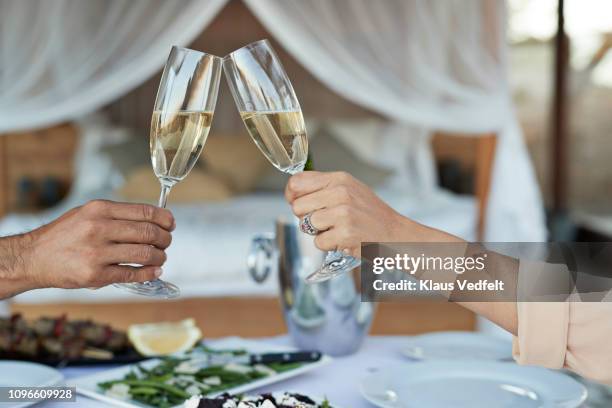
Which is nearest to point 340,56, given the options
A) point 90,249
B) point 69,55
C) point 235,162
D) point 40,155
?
point 69,55

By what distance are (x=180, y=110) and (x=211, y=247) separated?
2.10 m

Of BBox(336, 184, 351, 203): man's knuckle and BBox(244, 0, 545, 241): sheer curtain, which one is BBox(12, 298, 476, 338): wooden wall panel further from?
BBox(336, 184, 351, 203): man's knuckle

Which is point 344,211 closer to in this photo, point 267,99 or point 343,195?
point 343,195

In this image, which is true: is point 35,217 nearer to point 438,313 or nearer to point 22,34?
point 22,34

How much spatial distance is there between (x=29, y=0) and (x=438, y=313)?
202 cm

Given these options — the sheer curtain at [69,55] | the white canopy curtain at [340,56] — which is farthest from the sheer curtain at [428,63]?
the sheer curtain at [69,55]

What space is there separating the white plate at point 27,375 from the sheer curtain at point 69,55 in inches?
74.3

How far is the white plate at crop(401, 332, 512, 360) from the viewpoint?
1417 millimetres

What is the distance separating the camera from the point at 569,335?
100 centimetres

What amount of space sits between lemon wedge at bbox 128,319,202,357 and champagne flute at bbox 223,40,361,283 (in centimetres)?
49

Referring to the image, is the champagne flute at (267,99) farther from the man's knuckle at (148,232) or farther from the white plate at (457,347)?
the white plate at (457,347)

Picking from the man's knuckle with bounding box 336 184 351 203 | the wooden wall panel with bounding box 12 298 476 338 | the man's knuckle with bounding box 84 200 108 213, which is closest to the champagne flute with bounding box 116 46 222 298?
the man's knuckle with bounding box 84 200 108 213

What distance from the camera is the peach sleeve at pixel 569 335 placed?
0.99 m

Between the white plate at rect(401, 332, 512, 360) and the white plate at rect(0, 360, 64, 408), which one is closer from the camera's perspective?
the white plate at rect(0, 360, 64, 408)
